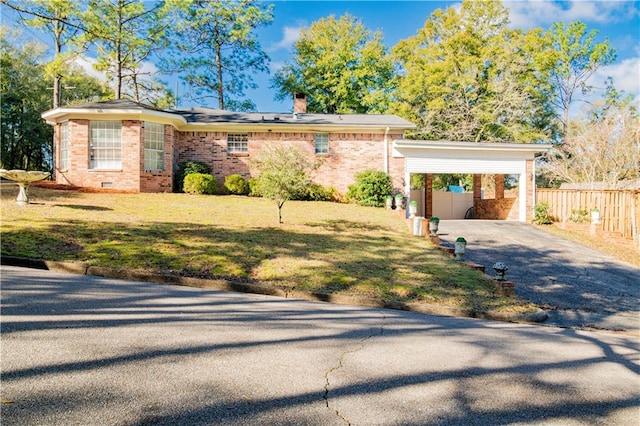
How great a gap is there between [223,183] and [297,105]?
7350 millimetres

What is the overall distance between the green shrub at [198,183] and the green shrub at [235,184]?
2.92 feet

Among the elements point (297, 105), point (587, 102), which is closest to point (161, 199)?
point (297, 105)

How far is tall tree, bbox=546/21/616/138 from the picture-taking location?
104 feet

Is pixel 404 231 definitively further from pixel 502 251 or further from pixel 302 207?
pixel 302 207

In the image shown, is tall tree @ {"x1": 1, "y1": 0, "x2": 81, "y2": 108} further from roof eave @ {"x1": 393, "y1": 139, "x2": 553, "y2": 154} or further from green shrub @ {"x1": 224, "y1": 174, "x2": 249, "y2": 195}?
roof eave @ {"x1": 393, "y1": 139, "x2": 553, "y2": 154}

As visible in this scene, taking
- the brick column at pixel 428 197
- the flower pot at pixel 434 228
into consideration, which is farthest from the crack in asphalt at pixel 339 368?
the brick column at pixel 428 197

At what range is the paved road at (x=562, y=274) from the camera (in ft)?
22.8

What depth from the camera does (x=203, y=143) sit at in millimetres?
18844

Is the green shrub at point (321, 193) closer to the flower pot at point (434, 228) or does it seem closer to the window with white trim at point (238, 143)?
the window with white trim at point (238, 143)

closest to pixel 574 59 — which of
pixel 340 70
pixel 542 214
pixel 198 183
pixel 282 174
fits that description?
pixel 340 70

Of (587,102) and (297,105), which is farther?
(587,102)

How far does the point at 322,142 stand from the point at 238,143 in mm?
4344

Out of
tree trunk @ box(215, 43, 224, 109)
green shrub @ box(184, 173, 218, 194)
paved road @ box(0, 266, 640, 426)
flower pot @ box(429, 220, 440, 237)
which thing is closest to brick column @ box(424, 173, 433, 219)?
flower pot @ box(429, 220, 440, 237)

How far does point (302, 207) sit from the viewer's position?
15594mm
